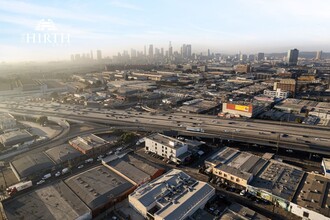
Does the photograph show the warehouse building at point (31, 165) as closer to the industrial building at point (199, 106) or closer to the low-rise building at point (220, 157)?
the low-rise building at point (220, 157)

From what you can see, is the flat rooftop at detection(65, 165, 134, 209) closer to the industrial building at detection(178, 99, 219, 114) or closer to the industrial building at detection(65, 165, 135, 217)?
the industrial building at detection(65, 165, 135, 217)

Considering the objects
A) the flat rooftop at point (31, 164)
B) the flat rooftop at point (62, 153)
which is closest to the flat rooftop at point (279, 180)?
the flat rooftop at point (62, 153)

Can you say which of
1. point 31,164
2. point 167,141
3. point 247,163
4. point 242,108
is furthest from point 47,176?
point 242,108

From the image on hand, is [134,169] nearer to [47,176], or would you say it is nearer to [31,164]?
[47,176]

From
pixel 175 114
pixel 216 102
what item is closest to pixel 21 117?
pixel 175 114

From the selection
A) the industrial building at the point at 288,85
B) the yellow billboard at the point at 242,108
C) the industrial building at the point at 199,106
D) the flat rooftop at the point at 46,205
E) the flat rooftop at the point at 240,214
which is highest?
the industrial building at the point at 288,85

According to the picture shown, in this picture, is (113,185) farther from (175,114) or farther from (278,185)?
(175,114)
